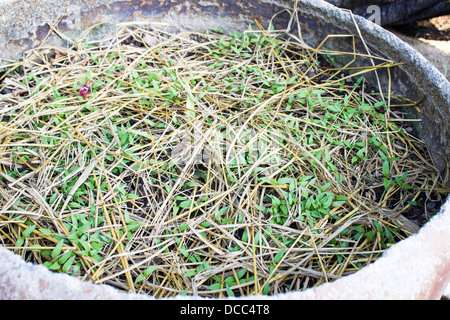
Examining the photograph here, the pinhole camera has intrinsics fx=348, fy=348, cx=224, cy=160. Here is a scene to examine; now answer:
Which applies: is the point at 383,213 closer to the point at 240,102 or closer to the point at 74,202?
the point at 240,102

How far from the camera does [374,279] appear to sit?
2.89ft

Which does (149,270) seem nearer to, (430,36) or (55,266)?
(55,266)

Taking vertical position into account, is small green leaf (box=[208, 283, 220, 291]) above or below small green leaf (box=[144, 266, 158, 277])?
above

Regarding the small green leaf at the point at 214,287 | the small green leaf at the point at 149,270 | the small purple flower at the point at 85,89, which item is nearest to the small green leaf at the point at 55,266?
the small green leaf at the point at 149,270

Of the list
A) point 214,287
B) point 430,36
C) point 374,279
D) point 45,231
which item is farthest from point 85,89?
point 430,36

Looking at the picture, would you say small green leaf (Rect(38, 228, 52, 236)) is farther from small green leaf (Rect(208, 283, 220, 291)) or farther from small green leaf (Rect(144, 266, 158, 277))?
small green leaf (Rect(208, 283, 220, 291))

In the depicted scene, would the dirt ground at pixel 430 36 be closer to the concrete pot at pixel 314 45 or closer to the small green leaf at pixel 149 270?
the concrete pot at pixel 314 45

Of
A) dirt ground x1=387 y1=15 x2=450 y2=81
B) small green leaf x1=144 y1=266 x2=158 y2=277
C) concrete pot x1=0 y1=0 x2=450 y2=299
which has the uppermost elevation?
dirt ground x1=387 y1=15 x2=450 y2=81

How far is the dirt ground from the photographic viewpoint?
283cm

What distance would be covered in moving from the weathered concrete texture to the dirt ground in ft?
7.63

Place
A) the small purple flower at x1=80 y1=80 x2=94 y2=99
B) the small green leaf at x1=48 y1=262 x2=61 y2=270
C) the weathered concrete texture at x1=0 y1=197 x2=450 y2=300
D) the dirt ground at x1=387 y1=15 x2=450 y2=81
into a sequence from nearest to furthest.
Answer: the weathered concrete texture at x1=0 y1=197 x2=450 y2=300
the small green leaf at x1=48 y1=262 x2=61 y2=270
the small purple flower at x1=80 y1=80 x2=94 y2=99
the dirt ground at x1=387 y1=15 x2=450 y2=81

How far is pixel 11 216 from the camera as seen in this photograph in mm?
1283

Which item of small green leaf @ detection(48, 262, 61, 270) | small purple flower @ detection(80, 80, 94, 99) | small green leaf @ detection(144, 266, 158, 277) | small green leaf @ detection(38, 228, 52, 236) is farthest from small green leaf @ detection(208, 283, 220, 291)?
small purple flower @ detection(80, 80, 94, 99)

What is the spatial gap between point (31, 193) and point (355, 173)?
1.36 m
